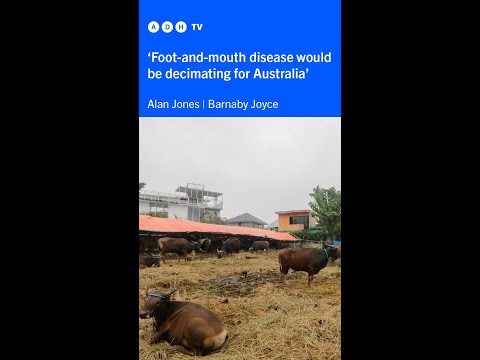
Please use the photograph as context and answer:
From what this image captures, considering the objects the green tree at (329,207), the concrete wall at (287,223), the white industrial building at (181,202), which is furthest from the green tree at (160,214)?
the green tree at (329,207)

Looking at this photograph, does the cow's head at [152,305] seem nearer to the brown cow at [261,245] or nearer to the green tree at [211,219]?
the green tree at [211,219]

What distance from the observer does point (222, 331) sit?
2.87 metres

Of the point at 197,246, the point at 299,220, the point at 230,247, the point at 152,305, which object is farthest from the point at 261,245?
the point at 152,305

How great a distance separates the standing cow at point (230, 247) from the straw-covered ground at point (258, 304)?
0.26 feet

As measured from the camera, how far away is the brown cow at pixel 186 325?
284 cm

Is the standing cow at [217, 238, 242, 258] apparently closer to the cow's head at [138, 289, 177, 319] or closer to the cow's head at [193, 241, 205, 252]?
the cow's head at [193, 241, 205, 252]

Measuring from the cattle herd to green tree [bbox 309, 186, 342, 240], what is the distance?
0.19 metres

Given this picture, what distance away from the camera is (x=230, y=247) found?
3.33 m

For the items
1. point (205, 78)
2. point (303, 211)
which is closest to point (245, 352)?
point (303, 211)

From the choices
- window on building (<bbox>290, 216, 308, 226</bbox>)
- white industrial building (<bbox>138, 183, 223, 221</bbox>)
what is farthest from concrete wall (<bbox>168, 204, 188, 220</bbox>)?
window on building (<bbox>290, 216, 308, 226</bbox>)

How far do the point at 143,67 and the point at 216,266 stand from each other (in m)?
1.66

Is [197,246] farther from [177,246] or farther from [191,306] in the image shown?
[191,306]

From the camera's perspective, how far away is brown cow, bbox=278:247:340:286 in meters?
3.20

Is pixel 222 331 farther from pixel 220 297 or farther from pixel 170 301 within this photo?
pixel 170 301
